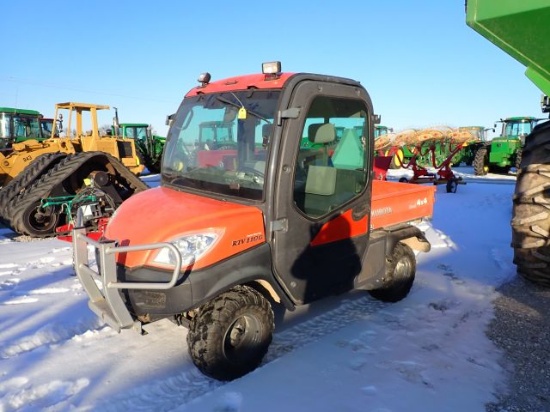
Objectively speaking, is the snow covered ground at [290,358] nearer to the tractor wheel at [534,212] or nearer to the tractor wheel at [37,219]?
the tractor wheel at [534,212]

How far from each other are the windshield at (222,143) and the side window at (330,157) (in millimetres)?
298

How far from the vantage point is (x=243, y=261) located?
109 inches

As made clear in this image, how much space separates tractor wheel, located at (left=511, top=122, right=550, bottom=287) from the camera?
3.95m

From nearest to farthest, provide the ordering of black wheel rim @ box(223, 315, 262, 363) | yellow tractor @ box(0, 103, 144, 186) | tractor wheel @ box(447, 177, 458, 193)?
black wheel rim @ box(223, 315, 262, 363) < yellow tractor @ box(0, 103, 144, 186) < tractor wheel @ box(447, 177, 458, 193)

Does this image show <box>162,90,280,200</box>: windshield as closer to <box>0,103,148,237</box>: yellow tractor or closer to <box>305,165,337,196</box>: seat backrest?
<box>305,165,337,196</box>: seat backrest

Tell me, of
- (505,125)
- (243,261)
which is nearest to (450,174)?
(505,125)

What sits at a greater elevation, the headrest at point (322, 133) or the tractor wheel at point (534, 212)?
the headrest at point (322, 133)

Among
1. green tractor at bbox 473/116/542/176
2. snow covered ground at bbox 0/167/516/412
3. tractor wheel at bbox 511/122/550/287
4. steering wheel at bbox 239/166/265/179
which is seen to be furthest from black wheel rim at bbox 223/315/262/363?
green tractor at bbox 473/116/542/176

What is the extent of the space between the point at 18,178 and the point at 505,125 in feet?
64.1

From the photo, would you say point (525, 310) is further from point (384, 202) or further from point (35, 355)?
point (35, 355)

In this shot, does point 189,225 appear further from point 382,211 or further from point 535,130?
point 535,130

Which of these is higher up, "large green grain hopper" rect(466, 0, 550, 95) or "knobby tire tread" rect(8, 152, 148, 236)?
"large green grain hopper" rect(466, 0, 550, 95)

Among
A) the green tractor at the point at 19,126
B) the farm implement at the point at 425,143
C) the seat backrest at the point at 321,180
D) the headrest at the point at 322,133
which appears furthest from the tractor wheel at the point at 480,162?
the headrest at the point at 322,133

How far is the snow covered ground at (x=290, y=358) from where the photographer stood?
2.66 metres
